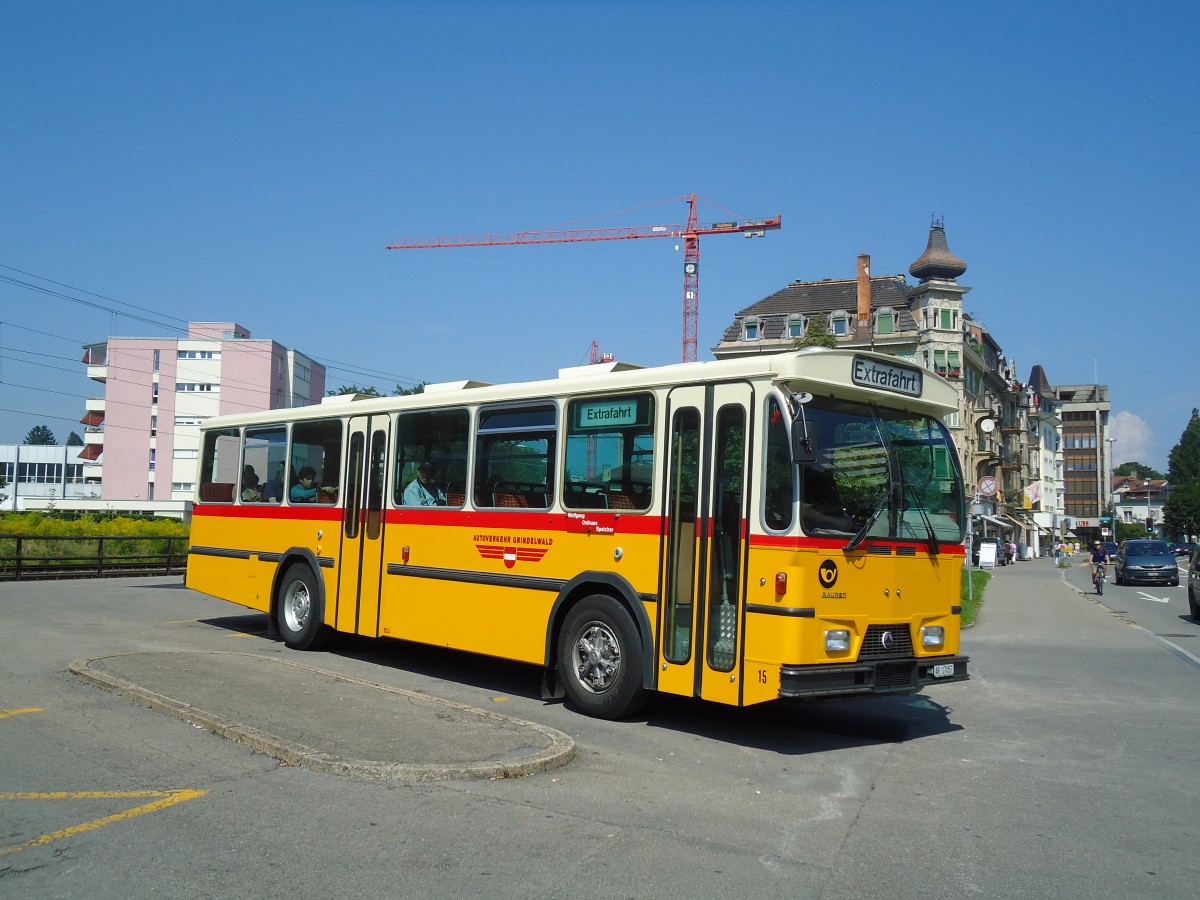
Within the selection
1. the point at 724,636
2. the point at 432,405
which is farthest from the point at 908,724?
the point at 432,405

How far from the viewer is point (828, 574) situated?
26.2 feet

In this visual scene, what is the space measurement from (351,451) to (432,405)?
1.72 meters

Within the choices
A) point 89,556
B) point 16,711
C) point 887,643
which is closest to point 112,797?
point 16,711

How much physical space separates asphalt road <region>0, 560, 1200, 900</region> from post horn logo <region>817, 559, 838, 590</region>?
4.46ft

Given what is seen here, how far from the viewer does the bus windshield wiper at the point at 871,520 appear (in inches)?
320

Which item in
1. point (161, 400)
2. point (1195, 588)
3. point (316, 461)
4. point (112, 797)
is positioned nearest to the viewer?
point (112, 797)

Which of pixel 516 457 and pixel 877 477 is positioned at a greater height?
pixel 516 457

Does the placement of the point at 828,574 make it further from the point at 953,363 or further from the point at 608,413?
the point at 953,363

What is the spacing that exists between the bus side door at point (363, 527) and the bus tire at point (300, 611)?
55 centimetres

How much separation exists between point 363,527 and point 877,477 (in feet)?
21.1

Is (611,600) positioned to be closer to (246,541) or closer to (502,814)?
(502,814)

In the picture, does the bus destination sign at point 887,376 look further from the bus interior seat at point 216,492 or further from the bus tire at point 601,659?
the bus interior seat at point 216,492

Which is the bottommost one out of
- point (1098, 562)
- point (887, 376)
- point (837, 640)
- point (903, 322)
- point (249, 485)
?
point (1098, 562)

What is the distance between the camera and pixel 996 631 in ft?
64.5
